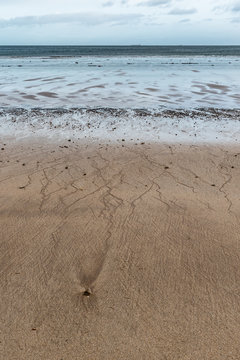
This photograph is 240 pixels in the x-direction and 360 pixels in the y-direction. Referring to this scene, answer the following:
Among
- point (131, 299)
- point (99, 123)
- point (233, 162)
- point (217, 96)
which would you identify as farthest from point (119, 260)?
point (217, 96)

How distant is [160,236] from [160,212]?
0.63 m

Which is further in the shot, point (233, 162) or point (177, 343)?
point (233, 162)

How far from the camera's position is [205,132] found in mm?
9031

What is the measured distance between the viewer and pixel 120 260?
→ 12.2 feet

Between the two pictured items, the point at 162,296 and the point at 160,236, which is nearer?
the point at 162,296

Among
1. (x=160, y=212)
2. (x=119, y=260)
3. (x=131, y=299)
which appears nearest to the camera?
(x=131, y=299)

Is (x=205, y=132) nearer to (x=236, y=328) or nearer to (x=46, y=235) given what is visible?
(x=46, y=235)

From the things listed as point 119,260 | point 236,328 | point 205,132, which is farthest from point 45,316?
point 205,132

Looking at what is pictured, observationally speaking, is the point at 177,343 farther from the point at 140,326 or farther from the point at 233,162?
the point at 233,162

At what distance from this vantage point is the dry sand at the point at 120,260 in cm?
269

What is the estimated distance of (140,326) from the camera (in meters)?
2.81

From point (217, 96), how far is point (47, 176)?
11370mm

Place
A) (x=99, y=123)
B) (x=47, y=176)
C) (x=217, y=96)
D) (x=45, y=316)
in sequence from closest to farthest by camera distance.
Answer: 1. (x=45, y=316)
2. (x=47, y=176)
3. (x=99, y=123)
4. (x=217, y=96)

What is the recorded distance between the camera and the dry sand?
2693 millimetres
